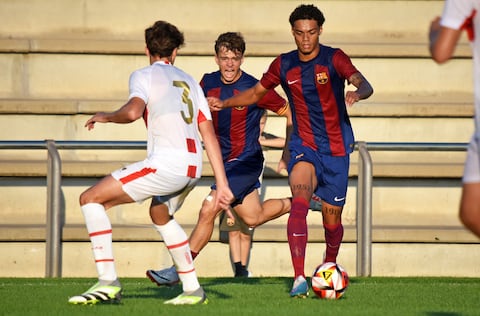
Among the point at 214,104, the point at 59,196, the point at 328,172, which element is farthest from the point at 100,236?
the point at 59,196

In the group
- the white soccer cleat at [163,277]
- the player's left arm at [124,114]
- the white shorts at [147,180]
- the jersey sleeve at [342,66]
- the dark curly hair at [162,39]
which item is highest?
the dark curly hair at [162,39]

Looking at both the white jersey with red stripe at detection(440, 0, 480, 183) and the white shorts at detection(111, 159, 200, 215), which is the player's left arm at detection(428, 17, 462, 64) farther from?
the white shorts at detection(111, 159, 200, 215)

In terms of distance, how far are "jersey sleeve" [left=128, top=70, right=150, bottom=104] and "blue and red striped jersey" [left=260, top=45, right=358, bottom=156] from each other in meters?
2.10

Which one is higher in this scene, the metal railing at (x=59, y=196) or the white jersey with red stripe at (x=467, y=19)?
the white jersey with red stripe at (x=467, y=19)

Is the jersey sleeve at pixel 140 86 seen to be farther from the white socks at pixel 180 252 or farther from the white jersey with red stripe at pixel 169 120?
the white socks at pixel 180 252

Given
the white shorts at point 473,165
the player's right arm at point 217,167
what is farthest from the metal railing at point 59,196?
the white shorts at point 473,165

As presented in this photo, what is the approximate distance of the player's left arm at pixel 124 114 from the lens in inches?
286

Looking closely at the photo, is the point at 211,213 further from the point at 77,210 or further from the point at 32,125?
the point at 32,125

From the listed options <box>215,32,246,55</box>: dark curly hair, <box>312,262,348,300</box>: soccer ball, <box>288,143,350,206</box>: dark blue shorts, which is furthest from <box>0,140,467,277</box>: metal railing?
<box>312,262,348,300</box>: soccer ball

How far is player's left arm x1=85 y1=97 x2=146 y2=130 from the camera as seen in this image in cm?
727

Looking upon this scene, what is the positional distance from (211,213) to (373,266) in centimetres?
297

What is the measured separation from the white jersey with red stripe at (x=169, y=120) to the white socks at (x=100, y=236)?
19.1 inches

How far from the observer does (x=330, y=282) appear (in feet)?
28.7

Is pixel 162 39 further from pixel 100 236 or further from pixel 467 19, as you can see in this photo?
pixel 467 19
